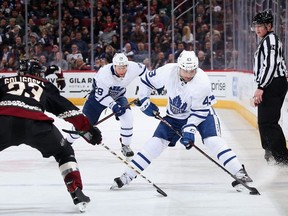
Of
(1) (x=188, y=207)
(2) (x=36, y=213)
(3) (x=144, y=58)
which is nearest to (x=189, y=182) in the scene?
(1) (x=188, y=207)

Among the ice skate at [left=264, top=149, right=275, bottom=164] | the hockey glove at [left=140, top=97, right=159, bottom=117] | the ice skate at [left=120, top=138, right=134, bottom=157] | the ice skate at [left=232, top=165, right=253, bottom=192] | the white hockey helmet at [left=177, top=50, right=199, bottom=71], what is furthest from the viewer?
the ice skate at [left=120, top=138, right=134, bottom=157]

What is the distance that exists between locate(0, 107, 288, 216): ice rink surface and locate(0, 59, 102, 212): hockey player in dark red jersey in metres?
0.33

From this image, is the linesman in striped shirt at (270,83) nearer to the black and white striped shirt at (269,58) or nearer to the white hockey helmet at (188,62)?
the black and white striped shirt at (269,58)

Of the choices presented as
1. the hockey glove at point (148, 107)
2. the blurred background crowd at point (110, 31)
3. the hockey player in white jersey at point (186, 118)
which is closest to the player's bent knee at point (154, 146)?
the hockey player in white jersey at point (186, 118)

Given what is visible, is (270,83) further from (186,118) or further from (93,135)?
(93,135)

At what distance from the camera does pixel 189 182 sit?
5758 mm

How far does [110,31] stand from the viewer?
1441 centimetres

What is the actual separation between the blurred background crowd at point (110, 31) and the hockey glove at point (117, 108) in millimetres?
6528

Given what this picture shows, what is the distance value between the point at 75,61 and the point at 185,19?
215 cm

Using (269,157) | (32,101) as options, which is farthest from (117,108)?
(32,101)

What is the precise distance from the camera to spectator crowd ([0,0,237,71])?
1399 cm

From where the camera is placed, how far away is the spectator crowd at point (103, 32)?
14.0m

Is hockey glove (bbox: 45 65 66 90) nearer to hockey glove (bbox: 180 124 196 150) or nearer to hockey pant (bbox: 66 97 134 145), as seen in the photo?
hockey glove (bbox: 180 124 196 150)

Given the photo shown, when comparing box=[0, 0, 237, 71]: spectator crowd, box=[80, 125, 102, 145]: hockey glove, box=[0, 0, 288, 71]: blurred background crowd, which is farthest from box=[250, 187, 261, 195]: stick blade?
box=[0, 0, 237, 71]: spectator crowd
